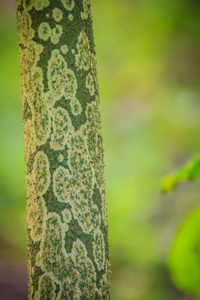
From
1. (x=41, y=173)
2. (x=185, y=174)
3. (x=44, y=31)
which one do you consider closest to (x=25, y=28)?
(x=44, y=31)

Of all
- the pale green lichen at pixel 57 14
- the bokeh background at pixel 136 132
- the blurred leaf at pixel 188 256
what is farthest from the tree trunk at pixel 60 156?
the bokeh background at pixel 136 132

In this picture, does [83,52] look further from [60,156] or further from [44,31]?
[60,156]

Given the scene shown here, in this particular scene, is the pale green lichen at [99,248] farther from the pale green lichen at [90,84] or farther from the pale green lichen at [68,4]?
the pale green lichen at [68,4]

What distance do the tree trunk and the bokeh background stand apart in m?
2.93

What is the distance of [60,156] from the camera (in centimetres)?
67

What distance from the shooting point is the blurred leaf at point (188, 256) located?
0.65m

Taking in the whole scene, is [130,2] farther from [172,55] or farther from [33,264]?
[33,264]

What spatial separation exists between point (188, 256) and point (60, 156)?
0.31 meters

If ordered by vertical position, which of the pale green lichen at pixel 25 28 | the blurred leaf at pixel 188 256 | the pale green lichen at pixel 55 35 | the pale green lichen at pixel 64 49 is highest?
the pale green lichen at pixel 25 28

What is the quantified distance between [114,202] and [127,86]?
5.70 ft

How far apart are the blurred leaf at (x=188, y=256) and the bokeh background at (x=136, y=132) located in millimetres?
2977

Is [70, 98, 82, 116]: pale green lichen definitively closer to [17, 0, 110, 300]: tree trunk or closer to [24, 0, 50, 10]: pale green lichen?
[17, 0, 110, 300]: tree trunk

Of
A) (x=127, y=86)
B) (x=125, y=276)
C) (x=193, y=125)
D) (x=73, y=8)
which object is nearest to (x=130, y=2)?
(x=127, y=86)

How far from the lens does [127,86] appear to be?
4863 mm
